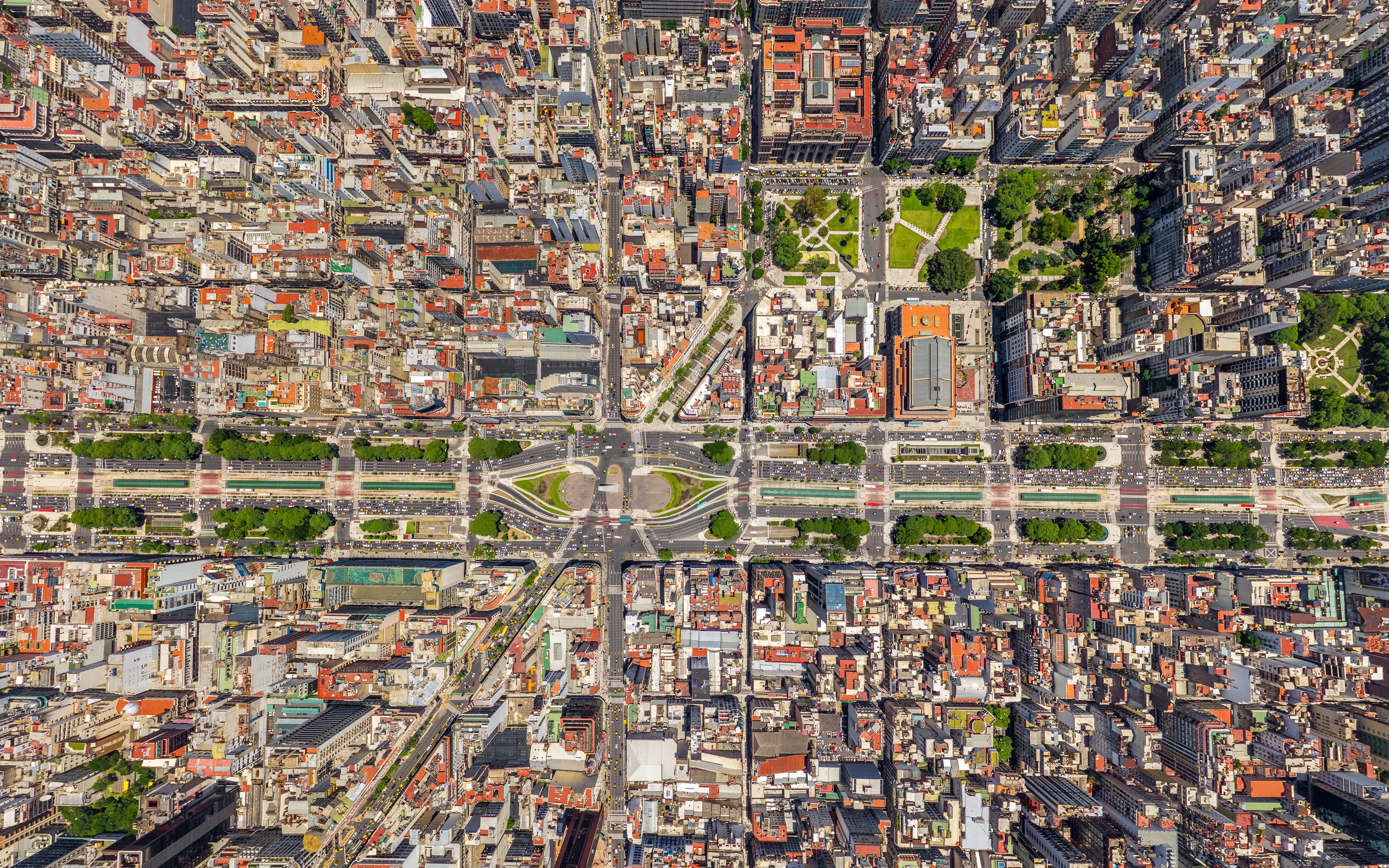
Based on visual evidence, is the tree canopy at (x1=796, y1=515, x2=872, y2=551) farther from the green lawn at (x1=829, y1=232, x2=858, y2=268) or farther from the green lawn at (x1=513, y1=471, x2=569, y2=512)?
the green lawn at (x1=829, y1=232, x2=858, y2=268)

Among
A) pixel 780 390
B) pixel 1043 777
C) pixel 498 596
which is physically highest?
pixel 780 390

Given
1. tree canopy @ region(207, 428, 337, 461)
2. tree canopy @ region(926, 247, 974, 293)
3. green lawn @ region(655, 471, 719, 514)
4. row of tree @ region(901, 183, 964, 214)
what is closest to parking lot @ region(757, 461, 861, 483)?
green lawn @ region(655, 471, 719, 514)

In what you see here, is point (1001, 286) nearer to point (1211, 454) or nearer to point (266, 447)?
point (1211, 454)

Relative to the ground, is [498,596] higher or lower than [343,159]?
lower

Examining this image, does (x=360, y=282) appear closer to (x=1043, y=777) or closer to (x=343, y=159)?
(x=343, y=159)

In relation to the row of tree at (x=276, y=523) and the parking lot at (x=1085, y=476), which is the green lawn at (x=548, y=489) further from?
the parking lot at (x=1085, y=476)

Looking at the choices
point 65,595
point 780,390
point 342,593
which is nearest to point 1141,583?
point 780,390

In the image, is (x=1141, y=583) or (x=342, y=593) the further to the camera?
(x=342, y=593)
